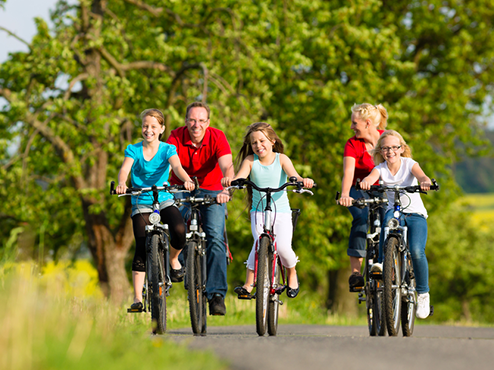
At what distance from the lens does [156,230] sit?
5.67m

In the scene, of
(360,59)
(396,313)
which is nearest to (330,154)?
(360,59)

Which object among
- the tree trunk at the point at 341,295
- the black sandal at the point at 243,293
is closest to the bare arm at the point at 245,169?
the black sandal at the point at 243,293

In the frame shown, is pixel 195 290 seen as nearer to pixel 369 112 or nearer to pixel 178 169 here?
pixel 178 169

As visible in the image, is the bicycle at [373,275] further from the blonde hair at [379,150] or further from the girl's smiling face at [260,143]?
the girl's smiling face at [260,143]

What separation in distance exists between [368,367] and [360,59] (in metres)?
13.7

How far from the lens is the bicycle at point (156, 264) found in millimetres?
5473

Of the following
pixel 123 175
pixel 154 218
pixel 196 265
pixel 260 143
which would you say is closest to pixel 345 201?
pixel 260 143

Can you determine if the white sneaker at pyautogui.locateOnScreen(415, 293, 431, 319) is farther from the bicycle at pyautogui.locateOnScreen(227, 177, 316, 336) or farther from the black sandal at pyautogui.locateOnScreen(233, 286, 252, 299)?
the black sandal at pyautogui.locateOnScreen(233, 286, 252, 299)

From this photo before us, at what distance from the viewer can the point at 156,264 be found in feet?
18.0

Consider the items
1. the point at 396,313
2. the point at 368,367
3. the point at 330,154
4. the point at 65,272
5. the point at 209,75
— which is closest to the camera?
the point at 368,367

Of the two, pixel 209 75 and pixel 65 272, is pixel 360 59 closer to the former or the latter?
pixel 209 75

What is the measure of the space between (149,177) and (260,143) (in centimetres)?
112

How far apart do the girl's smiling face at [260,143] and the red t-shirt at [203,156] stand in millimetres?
449

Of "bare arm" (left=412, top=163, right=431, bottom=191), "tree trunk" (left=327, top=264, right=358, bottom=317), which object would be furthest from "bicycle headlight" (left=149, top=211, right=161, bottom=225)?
"tree trunk" (left=327, top=264, right=358, bottom=317)
